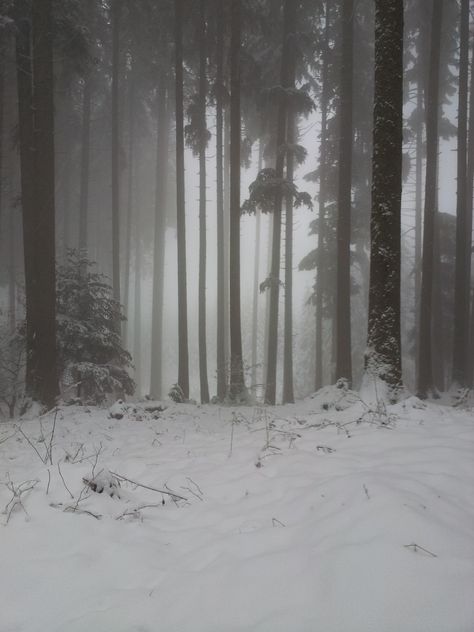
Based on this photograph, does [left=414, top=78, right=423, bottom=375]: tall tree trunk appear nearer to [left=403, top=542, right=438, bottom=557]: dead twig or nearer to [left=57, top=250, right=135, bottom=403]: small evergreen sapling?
[left=57, top=250, right=135, bottom=403]: small evergreen sapling

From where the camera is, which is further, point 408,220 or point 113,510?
point 408,220

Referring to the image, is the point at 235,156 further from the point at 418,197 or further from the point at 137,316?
the point at 137,316

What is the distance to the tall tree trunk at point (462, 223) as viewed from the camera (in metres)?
12.8

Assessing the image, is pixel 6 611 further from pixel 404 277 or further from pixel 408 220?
pixel 404 277

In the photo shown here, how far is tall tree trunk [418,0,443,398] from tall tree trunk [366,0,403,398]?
7.05 metres

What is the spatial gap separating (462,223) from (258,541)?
47.1 feet

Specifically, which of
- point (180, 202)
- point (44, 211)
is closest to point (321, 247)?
point (180, 202)

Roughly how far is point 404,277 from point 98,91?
83.0 ft

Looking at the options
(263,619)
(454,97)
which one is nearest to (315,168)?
(454,97)

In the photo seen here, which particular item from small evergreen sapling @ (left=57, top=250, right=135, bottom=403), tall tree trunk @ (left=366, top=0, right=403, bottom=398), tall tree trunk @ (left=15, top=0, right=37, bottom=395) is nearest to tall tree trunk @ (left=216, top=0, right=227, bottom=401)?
small evergreen sapling @ (left=57, top=250, right=135, bottom=403)

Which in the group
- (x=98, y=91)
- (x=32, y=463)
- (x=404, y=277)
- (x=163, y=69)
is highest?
(x=98, y=91)

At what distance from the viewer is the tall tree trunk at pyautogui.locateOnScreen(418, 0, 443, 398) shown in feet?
38.6

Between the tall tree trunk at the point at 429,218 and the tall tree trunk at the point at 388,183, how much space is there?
7051 millimetres

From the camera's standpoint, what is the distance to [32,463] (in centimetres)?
402
